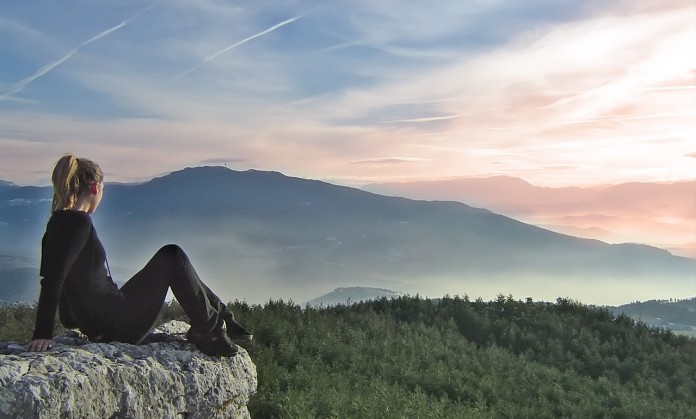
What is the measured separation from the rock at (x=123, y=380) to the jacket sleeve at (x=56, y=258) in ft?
1.24

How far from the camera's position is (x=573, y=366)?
16500 millimetres

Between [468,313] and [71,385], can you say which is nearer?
[71,385]

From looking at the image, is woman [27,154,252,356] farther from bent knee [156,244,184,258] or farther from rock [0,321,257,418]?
rock [0,321,257,418]

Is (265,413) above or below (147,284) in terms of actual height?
below

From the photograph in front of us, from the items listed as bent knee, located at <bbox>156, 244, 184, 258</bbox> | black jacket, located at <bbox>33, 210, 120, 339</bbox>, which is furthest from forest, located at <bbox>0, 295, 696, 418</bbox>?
black jacket, located at <bbox>33, 210, 120, 339</bbox>

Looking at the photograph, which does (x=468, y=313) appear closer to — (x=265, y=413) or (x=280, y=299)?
(x=280, y=299)

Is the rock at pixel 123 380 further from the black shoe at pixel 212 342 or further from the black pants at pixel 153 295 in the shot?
the black pants at pixel 153 295

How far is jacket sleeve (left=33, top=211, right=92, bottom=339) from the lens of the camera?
686 centimetres

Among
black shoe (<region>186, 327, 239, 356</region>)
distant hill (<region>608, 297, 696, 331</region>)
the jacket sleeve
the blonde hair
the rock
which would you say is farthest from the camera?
distant hill (<region>608, 297, 696, 331</region>)

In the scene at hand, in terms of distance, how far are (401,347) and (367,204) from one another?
13816 centimetres

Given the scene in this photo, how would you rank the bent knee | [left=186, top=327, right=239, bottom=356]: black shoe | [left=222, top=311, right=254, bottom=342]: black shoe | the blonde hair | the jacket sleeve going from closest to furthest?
the jacket sleeve → the blonde hair → the bent knee → [left=186, top=327, right=239, bottom=356]: black shoe → [left=222, top=311, right=254, bottom=342]: black shoe

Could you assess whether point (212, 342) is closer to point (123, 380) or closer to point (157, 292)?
point (157, 292)

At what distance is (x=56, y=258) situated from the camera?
22.7ft

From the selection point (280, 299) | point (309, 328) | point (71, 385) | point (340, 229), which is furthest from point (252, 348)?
point (340, 229)
